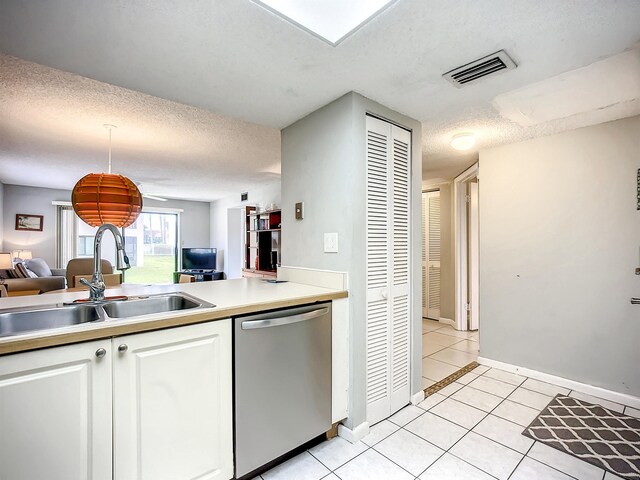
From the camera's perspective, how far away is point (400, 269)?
2.21 m

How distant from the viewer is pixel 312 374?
171 cm

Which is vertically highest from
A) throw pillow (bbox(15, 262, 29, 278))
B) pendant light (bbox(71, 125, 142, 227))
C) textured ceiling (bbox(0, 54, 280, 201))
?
textured ceiling (bbox(0, 54, 280, 201))

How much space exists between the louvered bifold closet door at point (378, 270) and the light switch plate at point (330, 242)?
0.71ft

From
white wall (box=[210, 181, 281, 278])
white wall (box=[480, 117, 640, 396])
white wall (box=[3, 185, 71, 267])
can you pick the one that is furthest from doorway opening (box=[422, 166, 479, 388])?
white wall (box=[3, 185, 71, 267])

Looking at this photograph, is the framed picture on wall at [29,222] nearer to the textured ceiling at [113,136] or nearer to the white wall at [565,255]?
the textured ceiling at [113,136]

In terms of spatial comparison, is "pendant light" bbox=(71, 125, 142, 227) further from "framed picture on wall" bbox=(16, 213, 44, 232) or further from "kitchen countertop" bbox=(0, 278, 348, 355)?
"framed picture on wall" bbox=(16, 213, 44, 232)

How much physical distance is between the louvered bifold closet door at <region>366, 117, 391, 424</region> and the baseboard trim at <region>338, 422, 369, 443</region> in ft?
0.27

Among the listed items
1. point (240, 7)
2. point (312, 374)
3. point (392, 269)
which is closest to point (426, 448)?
point (312, 374)

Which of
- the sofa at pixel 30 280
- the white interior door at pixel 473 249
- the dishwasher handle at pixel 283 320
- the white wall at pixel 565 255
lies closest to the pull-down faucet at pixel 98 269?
the dishwasher handle at pixel 283 320

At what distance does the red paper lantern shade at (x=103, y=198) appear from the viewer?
8.12ft

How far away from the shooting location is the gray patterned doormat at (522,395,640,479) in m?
1.67

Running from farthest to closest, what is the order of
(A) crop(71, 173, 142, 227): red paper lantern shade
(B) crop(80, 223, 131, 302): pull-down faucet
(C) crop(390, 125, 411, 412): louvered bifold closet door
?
(A) crop(71, 173, 142, 227): red paper lantern shade
(C) crop(390, 125, 411, 412): louvered bifold closet door
(B) crop(80, 223, 131, 302): pull-down faucet

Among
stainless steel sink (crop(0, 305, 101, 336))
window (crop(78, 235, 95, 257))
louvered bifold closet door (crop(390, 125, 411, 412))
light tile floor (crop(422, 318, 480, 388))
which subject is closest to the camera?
stainless steel sink (crop(0, 305, 101, 336))

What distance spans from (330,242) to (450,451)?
4.60 ft
